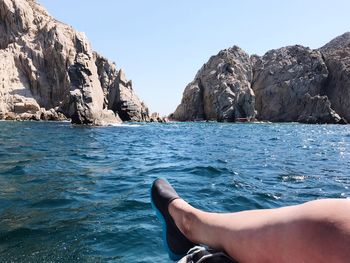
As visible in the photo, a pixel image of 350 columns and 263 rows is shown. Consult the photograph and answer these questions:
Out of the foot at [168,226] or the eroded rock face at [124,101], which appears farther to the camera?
the eroded rock face at [124,101]

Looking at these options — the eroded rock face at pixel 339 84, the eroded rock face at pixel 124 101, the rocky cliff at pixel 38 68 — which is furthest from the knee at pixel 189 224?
the eroded rock face at pixel 339 84

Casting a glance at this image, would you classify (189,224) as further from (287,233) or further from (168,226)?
(287,233)

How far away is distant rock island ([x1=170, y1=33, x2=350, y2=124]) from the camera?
8344cm

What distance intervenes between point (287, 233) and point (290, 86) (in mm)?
98746

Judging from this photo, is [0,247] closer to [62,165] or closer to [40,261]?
[40,261]

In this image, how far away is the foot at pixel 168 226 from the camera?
2.96m

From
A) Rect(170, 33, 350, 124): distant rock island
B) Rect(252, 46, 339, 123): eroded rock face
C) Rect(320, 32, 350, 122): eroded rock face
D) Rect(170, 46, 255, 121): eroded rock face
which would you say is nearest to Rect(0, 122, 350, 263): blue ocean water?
Rect(170, 46, 255, 121): eroded rock face

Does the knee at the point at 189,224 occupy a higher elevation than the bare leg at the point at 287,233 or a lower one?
lower

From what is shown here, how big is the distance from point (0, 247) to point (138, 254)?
1.59 meters

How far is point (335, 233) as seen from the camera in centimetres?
164

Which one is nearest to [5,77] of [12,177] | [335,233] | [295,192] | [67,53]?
[67,53]

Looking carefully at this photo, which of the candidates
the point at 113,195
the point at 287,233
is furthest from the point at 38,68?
the point at 287,233

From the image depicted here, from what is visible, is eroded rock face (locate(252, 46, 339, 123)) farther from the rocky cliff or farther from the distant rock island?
the rocky cliff

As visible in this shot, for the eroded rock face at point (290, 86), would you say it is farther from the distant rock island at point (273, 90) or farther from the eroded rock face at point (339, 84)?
the eroded rock face at point (339, 84)
